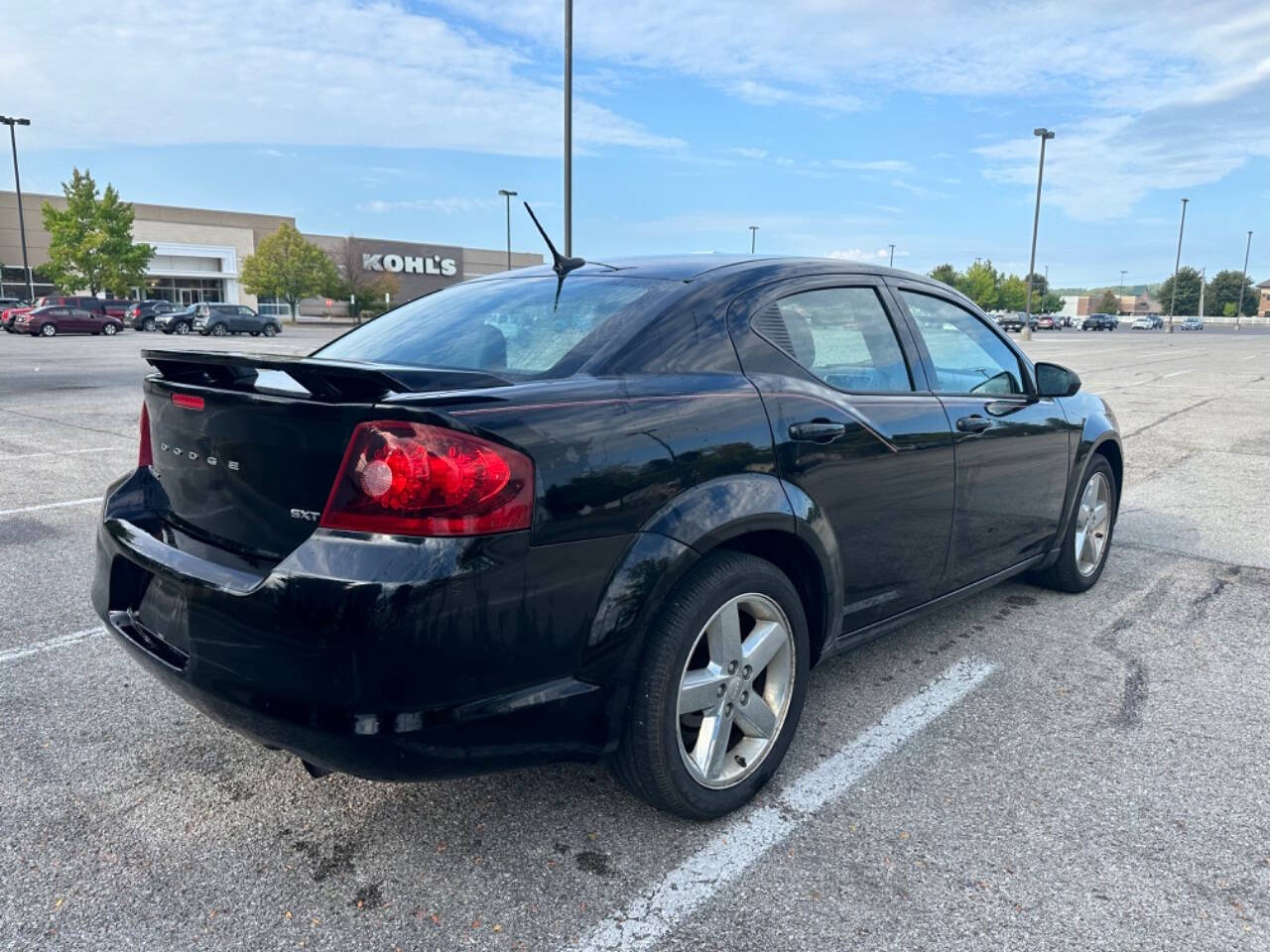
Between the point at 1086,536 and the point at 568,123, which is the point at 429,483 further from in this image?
the point at 568,123

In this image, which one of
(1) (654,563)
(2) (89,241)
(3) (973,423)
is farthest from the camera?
(2) (89,241)

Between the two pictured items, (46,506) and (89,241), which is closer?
(46,506)

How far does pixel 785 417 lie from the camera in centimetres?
284

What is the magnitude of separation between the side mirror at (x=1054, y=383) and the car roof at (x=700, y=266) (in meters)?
1.01

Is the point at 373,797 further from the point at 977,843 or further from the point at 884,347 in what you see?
the point at 884,347

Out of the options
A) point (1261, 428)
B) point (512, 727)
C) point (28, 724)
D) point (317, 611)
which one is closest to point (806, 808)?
point (512, 727)

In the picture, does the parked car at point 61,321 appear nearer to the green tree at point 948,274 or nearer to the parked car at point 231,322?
the parked car at point 231,322

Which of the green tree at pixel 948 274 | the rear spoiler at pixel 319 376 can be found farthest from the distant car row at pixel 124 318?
the green tree at pixel 948 274

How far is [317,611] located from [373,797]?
964 millimetres

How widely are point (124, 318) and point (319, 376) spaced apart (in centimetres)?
5007

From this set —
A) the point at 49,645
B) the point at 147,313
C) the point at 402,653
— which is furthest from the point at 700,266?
the point at 147,313

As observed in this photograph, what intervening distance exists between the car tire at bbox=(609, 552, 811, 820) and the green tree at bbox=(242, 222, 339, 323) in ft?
220

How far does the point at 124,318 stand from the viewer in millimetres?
45406

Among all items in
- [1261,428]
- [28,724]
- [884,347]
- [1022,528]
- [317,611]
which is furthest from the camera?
[1261,428]
